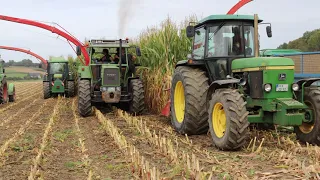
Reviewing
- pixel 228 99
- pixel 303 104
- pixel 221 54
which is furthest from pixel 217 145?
pixel 221 54

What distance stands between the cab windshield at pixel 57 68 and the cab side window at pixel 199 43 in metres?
12.4

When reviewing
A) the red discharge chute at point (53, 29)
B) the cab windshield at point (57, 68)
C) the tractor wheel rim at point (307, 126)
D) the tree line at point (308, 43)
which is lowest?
the tractor wheel rim at point (307, 126)

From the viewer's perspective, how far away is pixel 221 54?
630cm

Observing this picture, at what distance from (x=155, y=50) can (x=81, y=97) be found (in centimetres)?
238

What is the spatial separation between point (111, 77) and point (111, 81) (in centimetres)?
11

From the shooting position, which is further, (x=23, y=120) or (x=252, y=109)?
(x=23, y=120)

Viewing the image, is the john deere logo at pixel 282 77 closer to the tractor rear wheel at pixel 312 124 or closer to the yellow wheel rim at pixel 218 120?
the tractor rear wheel at pixel 312 124

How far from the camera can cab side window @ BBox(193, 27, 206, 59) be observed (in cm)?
671

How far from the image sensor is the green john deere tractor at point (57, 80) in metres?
17.1

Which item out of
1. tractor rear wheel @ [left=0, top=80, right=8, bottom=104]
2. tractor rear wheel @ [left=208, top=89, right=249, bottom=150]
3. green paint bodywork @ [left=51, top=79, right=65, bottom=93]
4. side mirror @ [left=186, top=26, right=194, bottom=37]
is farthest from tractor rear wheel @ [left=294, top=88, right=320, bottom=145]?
green paint bodywork @ [left=51, top=79, right=65, bottom=93]

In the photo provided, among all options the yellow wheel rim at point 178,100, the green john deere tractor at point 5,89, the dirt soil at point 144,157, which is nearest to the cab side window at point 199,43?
the yellow wheel rim at point 178,100

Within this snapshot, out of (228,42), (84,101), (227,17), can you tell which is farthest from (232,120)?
(84,101)

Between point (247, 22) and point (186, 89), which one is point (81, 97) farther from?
point (247, 22)

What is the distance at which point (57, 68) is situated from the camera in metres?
18.4
